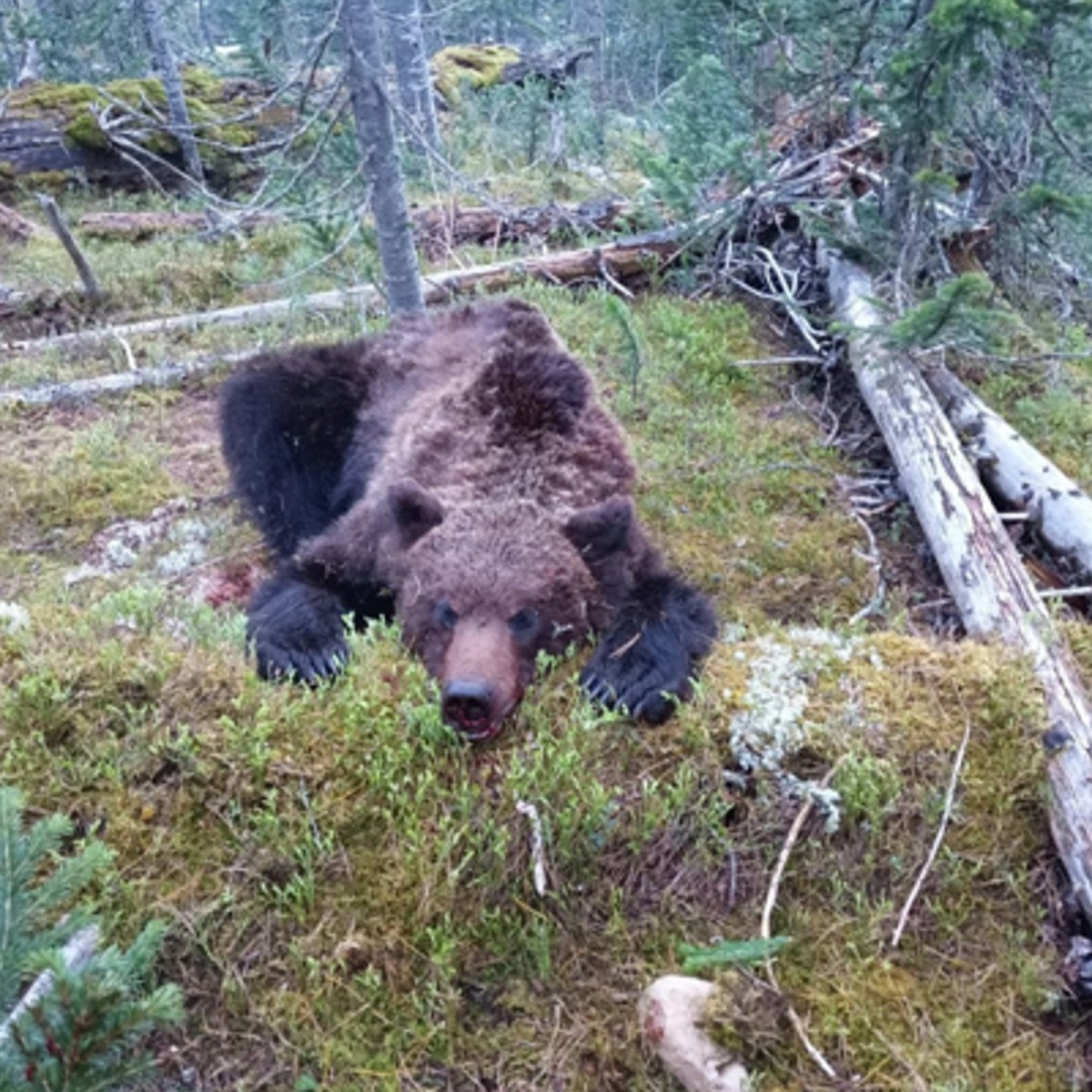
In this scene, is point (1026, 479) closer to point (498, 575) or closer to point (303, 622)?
point (498, 575)

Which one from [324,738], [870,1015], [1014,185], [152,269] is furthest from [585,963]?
[152,269]

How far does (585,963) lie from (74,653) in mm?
1723

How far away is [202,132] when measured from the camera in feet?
49.1

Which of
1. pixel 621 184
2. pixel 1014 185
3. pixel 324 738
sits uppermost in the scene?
pixel 324 738

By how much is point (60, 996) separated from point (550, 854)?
148 cm

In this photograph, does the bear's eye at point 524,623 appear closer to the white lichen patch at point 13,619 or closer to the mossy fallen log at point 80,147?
the white lichen patch at point 13,619

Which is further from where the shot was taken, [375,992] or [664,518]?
[664,518]

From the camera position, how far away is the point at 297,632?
3.84m

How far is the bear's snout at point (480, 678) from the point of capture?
306 centimetres

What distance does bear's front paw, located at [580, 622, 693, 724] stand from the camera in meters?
3.26

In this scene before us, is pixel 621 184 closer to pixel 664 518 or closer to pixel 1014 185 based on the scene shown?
pixel 1014 185

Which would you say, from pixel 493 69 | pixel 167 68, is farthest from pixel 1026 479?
pixel 493 69

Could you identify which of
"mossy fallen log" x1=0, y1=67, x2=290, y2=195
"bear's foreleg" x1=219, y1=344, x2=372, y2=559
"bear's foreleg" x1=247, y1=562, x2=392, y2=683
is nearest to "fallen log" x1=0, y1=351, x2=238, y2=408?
"bear's foreleg" x1=219, y1=344, x2=372, y2=559

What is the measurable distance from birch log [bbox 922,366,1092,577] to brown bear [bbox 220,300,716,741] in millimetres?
2167
